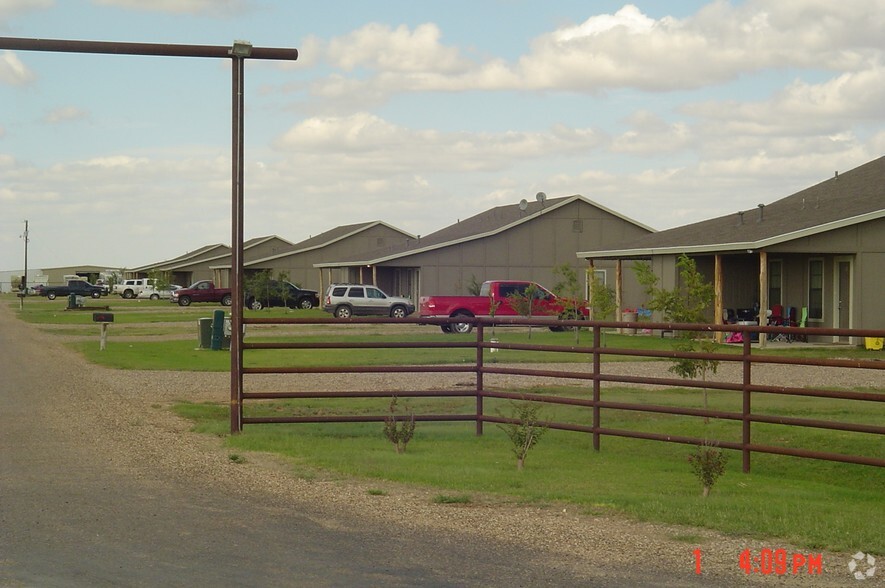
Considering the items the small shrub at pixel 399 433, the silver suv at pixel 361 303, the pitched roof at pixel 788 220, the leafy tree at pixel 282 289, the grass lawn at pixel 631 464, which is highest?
the pitched roof at pixel 788 220

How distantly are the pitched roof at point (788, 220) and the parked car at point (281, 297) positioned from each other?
29443 millimetres

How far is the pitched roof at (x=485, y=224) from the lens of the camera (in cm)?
5119

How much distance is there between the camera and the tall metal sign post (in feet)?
43.9

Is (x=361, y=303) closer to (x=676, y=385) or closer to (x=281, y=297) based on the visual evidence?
(x=281, y=297)

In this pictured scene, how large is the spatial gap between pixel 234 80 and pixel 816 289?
25097 mm

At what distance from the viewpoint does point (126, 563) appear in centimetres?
710

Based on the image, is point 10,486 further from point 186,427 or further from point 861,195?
point 861,195

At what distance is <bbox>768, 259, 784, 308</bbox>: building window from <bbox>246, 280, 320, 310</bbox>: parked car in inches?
1400

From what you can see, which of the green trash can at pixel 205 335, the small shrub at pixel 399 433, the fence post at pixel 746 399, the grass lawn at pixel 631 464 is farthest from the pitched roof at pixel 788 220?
the small shrub at pixel 399 433

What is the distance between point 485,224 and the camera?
2327 inches

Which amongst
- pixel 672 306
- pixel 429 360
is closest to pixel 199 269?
pixel 429 360

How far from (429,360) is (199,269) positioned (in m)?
90.2

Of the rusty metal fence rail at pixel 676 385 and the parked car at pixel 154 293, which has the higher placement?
the parked car at pixel 154 293

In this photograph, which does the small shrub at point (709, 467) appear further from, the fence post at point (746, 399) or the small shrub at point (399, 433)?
the small shrub at point (399, 433)
